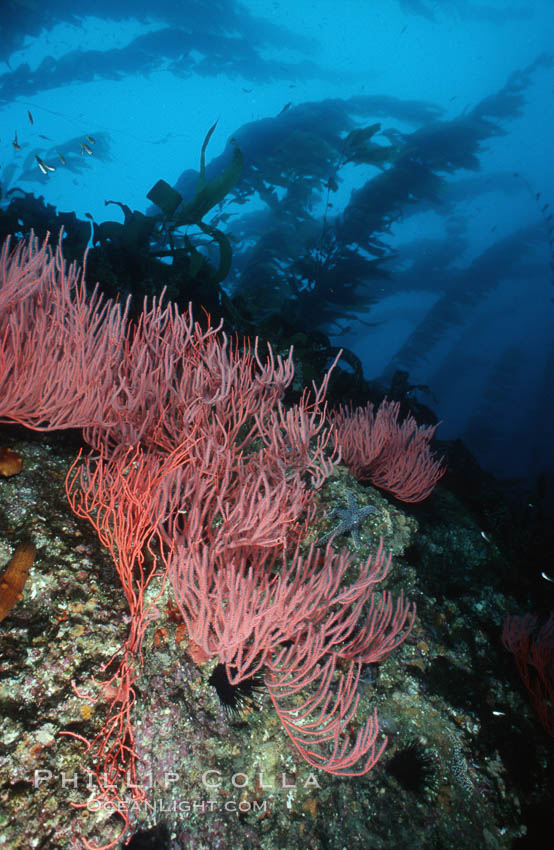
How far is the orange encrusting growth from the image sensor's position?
1719 mm

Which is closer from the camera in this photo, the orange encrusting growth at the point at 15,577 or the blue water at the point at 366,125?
the orange encrusting growth at the point at 15,577

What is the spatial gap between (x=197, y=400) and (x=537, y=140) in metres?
56.1

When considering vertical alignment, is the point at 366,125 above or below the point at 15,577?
above

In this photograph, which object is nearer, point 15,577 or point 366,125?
point 15,577

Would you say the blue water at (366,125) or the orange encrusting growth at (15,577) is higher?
the blue water at (366,125)

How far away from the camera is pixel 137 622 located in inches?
72.9

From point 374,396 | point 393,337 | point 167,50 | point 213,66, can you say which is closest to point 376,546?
point 374,396

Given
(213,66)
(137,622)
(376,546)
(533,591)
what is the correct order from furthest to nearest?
(213,66), (533,591), (376,546), (137,622)

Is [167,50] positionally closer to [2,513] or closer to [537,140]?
[2,513]

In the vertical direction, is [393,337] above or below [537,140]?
below

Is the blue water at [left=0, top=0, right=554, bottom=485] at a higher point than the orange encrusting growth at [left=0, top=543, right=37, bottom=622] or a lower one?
higher

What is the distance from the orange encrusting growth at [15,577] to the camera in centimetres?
172

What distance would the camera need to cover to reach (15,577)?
1.79 meters

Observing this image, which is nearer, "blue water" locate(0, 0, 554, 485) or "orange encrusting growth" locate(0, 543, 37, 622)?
"orange encrusting growth" locate(0, 543, 37, 622)
